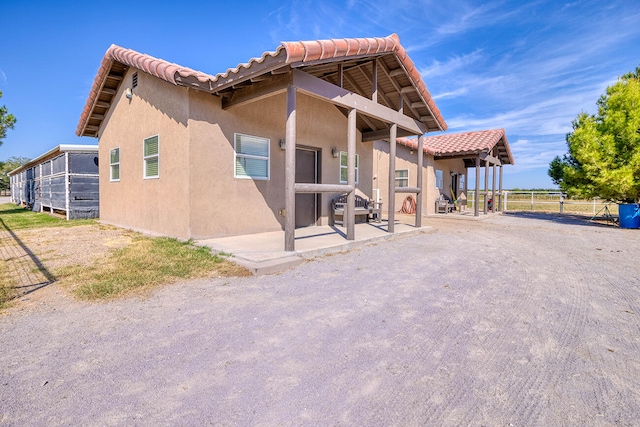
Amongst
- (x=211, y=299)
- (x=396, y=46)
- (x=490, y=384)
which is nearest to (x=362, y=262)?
(x=211, y=299)

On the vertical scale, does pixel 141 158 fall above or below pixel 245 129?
below

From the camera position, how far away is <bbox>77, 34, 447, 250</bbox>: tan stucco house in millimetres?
5621

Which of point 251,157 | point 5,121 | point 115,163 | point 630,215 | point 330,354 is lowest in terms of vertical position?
point 330,354

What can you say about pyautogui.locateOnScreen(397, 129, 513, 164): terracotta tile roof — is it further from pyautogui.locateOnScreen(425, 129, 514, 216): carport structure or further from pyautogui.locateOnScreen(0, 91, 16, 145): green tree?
pyautogui.locateOnScreen(0, 91, 16, 145): green tree

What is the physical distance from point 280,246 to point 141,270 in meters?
2.28

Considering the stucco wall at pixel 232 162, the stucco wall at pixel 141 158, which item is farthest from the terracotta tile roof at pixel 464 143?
the stucco wall at pixel 141 158

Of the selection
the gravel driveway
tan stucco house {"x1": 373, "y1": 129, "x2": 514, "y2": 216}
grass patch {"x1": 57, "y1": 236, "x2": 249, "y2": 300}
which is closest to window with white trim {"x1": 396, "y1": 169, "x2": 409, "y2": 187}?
tan stucco house {"x1": 373, "y1": 129, "x2": 514, "y2": 216}

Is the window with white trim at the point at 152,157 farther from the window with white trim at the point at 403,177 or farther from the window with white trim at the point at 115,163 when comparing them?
the window with white trim at the point at 403,177

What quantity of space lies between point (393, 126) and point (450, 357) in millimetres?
6469

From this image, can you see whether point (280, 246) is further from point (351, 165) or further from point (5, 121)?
point (5, 121)

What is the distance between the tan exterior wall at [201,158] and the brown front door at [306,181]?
0.69 ft

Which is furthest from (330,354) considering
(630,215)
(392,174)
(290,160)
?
(630,215)

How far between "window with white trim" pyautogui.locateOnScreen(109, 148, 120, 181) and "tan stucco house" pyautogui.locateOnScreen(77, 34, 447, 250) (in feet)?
0.10

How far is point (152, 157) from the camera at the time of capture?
24.9 feet
